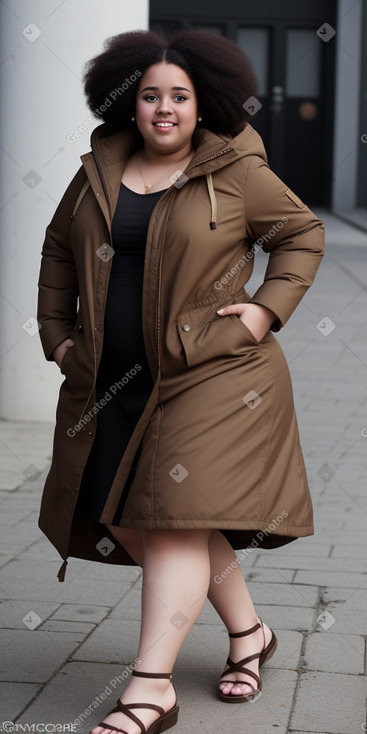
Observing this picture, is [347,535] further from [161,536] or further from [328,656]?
[161,536]

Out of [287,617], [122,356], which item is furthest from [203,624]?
[122,356]

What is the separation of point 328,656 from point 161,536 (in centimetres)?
89

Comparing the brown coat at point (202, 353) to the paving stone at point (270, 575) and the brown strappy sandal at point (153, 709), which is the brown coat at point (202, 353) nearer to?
the brown strappy sandal at point (153, 709)

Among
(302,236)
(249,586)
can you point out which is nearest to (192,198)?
(302,236)

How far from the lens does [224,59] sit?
335cm

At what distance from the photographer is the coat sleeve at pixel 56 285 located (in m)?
3.52

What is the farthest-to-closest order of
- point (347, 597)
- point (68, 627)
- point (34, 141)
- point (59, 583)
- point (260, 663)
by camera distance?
1. point (34, 141)
2. point (59, 583)
3. point (347, 597)
4. point (68, 627)
5. point (260, 663)

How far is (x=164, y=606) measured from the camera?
125 inches

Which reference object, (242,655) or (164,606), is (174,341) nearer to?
(164,606)

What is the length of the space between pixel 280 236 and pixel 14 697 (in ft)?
4.69

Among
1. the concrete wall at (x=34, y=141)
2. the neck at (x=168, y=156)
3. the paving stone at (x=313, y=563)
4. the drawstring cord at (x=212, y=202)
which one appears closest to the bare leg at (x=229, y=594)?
the drawstring cord at (x=212, y=202)

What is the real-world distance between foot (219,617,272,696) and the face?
1365 mm

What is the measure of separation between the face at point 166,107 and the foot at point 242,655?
4.48 feet

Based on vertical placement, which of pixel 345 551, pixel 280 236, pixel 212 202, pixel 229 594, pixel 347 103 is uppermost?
pixel 212 202
